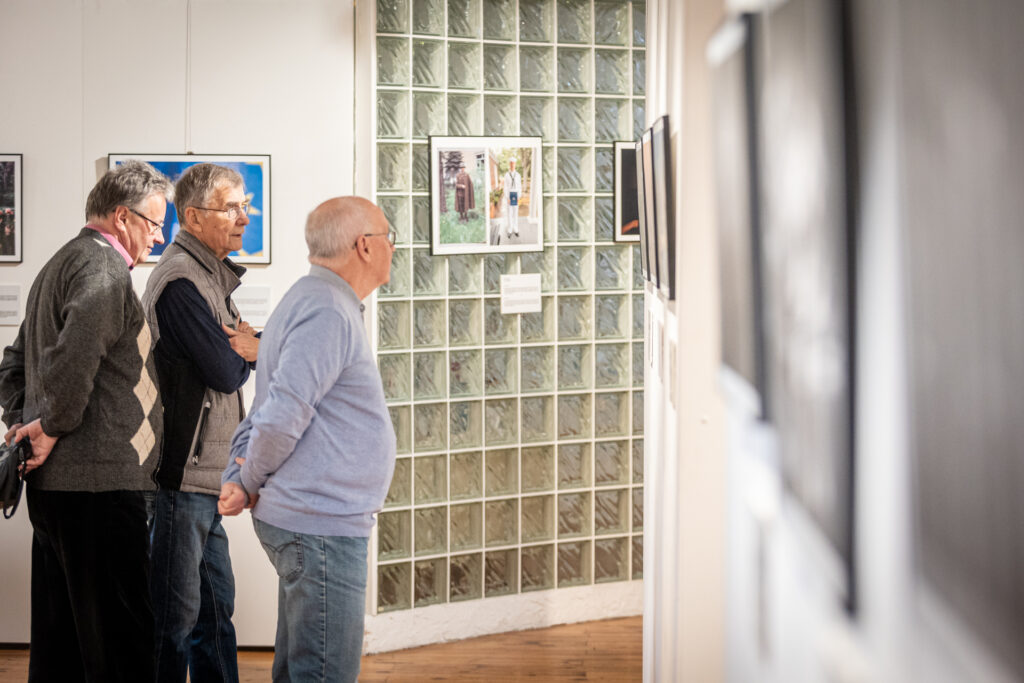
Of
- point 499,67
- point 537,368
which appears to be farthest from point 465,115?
point 537,368

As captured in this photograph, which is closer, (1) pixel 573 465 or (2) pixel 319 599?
(2) pixel 319 599

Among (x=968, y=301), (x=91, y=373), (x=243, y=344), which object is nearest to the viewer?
(x=968, y=301)

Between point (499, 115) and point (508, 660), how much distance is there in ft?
7.60

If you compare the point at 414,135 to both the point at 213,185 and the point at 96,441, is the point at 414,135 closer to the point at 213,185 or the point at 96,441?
the point at 213,185

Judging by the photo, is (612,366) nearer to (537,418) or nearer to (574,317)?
(574,317)

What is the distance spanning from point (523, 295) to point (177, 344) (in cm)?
185

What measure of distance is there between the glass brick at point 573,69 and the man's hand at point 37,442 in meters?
2.62

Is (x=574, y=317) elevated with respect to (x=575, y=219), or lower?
lower

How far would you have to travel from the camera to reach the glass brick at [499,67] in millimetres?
4258

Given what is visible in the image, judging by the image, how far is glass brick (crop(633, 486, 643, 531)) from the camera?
15.2 ft

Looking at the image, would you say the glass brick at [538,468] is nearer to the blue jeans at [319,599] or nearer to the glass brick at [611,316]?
the glass brick at [611,316]

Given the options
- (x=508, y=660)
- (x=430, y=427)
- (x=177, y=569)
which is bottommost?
(x=508, y=660)

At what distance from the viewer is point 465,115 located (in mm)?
4234

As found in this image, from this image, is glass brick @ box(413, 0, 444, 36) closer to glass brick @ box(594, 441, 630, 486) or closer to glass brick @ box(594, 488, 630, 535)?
glass brick @ box(594, 441, 630, 486)
